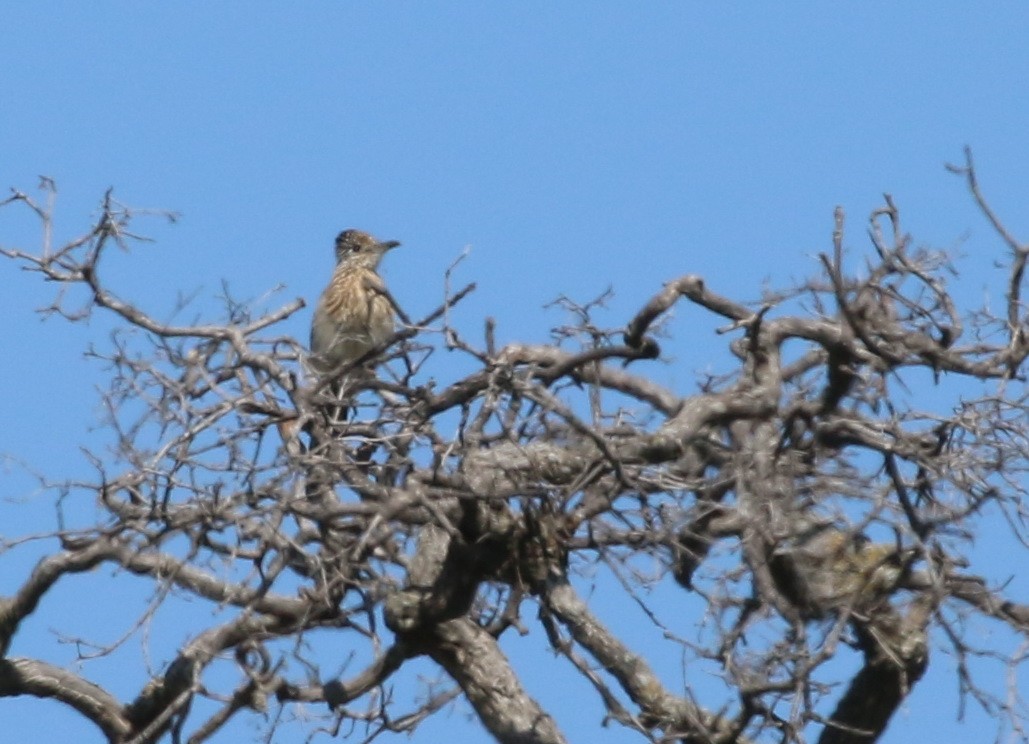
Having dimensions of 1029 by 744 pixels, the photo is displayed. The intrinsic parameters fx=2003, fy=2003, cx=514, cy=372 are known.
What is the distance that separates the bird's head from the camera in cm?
1049

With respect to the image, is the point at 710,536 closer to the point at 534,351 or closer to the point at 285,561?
the point at 534,351

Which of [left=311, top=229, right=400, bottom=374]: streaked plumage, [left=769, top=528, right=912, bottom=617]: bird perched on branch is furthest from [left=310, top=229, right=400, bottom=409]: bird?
[left=769, top=528, right=912, bottom=617]: bird perched on branch

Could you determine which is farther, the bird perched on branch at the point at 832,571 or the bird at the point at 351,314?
the bird at the point at 351,314

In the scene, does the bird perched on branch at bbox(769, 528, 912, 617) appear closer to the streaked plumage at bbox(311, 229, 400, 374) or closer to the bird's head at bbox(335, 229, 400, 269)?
the streaked plumage at bbox(311, 229, 400, 374)

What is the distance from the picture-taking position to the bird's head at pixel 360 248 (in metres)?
10.5

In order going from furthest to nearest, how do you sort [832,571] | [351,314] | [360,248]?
[360,248] < [351,314] < [832,571]

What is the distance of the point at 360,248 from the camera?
10.6 meters

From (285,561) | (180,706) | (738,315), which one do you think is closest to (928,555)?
(738,315)

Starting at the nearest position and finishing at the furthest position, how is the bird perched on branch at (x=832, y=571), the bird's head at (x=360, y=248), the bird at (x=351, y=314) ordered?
the bird perched on branch at (x=832, y=571), the bird at (x=351, y=314), the bird's head at (x=360, y=248)

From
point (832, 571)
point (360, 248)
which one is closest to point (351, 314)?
point (360, 248)

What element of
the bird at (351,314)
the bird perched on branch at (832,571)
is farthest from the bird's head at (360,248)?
the bird perched on branch at (832,571)

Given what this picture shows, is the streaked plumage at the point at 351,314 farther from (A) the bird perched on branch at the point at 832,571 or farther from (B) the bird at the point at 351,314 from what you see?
(A) the bird perched on branch at the point at 832,571

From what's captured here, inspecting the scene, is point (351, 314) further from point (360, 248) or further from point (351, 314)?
point (360, 248)

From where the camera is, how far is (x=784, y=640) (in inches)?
237
